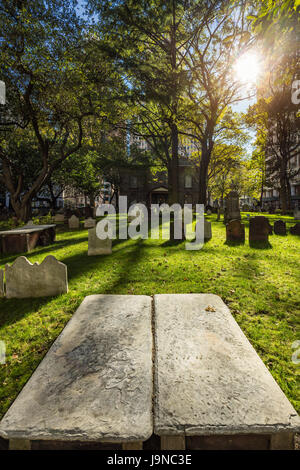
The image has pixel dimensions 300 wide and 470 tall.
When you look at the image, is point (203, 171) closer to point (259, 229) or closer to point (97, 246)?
point (259, 229)

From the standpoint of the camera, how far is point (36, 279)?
429 cm

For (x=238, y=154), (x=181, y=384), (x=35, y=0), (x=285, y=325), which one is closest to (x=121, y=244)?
(x=285, y=325)

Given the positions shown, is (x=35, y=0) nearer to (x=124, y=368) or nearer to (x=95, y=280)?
(x=95, y=280)

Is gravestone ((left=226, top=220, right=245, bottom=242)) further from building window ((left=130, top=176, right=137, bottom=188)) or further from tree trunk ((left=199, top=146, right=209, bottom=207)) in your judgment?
building window ((left=130, top=176, right=137, bottom=188))

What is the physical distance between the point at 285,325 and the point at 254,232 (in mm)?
6446

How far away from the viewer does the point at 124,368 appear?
2037 millimetres

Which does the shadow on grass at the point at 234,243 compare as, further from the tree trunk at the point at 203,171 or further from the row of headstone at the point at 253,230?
the tree trunk at the point at 203,171

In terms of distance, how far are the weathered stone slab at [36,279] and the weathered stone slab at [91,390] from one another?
1759mm

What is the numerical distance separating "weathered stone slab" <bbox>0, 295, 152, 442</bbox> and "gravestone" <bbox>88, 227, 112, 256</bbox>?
4.98 m

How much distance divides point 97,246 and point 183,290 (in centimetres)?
432

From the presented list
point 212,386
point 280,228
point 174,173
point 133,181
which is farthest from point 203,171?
point 133,181

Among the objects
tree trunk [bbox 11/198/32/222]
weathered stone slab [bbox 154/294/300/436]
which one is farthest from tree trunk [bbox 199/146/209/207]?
weathered stone slab [bbox 154/294/300/436]

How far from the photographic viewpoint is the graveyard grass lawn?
2.53 metres

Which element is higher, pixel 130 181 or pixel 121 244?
pixel 130 181
